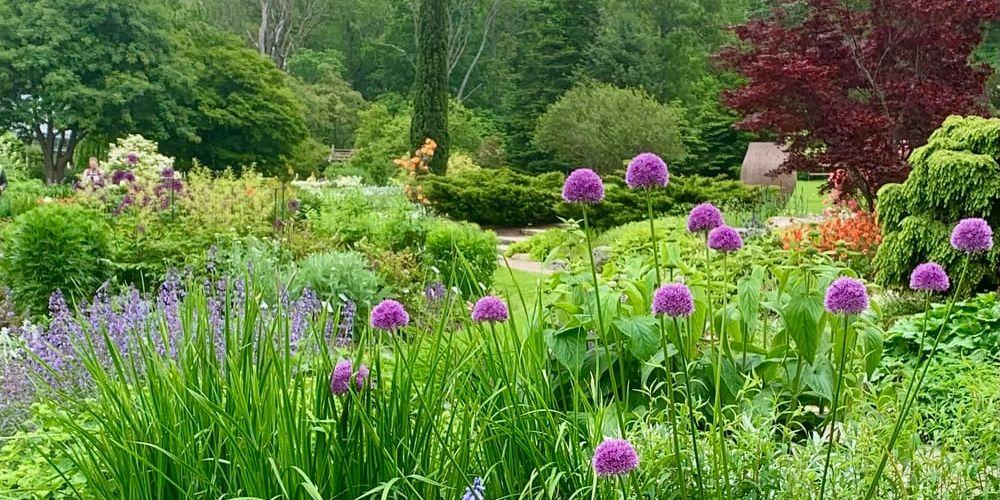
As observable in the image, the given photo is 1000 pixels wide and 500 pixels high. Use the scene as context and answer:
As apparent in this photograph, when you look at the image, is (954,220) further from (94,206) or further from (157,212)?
(94,206)

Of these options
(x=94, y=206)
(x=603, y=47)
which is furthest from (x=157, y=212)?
(x=603, y=47)

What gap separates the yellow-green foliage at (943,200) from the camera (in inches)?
231

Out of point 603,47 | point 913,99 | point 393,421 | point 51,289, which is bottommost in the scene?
point 51,289

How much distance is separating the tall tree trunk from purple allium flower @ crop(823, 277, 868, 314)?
15.1 metres

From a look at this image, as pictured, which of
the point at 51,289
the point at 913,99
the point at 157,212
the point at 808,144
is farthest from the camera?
the point at 808,144

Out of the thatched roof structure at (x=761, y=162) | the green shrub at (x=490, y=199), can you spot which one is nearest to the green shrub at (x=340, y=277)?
the green shrub at (x=490, y=199)

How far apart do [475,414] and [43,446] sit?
4.62 feet

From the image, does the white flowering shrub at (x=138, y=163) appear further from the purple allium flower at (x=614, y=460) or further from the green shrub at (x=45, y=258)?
the purple allium flower at (x=614, y=460)

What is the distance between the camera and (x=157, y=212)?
747cm

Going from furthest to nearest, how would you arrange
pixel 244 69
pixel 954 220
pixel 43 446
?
pixel 244 69 → pixel 954 220 → pixel 43 446

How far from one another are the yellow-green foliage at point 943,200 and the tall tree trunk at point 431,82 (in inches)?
428

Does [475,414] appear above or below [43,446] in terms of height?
above

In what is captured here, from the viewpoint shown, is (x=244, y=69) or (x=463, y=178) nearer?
(x=463, y=178)

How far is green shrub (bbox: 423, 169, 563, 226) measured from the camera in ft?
39.4
